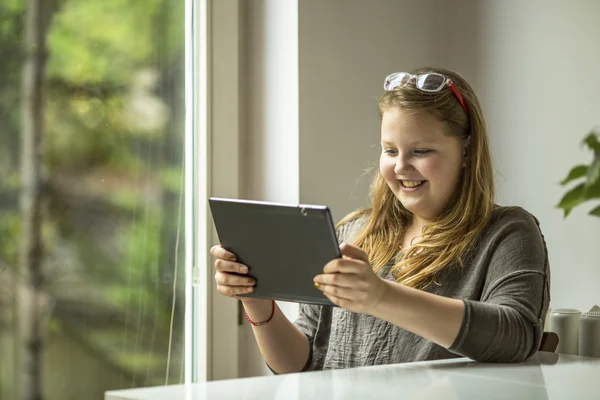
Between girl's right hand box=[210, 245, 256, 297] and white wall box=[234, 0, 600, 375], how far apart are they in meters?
0.81

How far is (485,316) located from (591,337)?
730mm

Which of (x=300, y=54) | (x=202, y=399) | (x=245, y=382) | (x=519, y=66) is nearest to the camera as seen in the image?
(x=202, y=399)

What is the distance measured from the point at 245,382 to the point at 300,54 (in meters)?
1.30

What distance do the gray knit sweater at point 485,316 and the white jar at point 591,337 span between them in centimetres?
49

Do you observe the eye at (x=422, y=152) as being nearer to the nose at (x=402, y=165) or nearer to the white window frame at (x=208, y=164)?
the nose at (x=402, y=165)

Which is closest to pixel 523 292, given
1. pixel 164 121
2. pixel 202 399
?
pixel 202 399

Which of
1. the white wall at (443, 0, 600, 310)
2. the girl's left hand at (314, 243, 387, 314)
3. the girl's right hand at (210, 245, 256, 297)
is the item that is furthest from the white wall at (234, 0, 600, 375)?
the girl's left hand at (314, 243, 387, 314)

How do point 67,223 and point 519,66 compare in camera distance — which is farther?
point 519,66

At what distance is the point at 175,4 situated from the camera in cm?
239

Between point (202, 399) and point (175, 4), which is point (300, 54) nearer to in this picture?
point (175, 4)

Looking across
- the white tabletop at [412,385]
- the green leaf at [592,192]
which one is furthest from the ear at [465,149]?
the green leaf at [592,192]

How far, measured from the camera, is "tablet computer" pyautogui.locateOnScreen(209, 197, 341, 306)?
4.56 feet

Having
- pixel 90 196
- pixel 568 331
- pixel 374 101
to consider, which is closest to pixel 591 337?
pixel 568 331

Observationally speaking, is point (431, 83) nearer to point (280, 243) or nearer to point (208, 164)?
point (280, 243)
